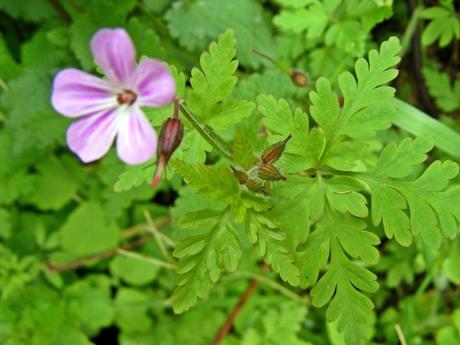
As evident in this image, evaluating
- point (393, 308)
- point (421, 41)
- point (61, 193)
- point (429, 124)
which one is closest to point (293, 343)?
point (393, 308)

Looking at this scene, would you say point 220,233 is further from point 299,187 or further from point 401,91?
point 401,91

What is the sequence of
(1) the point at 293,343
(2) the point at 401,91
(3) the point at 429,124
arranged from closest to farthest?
1. (3) the point at 429,124
2. (1) the point at 293,343
3. (2) the point at 401,91

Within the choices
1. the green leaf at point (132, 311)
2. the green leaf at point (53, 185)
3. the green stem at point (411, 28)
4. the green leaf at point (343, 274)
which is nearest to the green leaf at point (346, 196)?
the green leaf at point (343, 274)

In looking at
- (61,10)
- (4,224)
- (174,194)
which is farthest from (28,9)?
(174,194)

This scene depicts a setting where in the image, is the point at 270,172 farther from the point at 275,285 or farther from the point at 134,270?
the point at 134,270

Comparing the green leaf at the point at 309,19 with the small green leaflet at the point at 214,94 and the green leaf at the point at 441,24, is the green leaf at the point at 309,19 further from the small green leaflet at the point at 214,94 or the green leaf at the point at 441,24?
the small green leaflet at the point at 214,94

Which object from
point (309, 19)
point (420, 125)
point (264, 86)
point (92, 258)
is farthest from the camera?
point (92, 258)

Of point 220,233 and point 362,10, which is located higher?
point 220,233

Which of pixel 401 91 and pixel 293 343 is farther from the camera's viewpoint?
pixel 401 91
